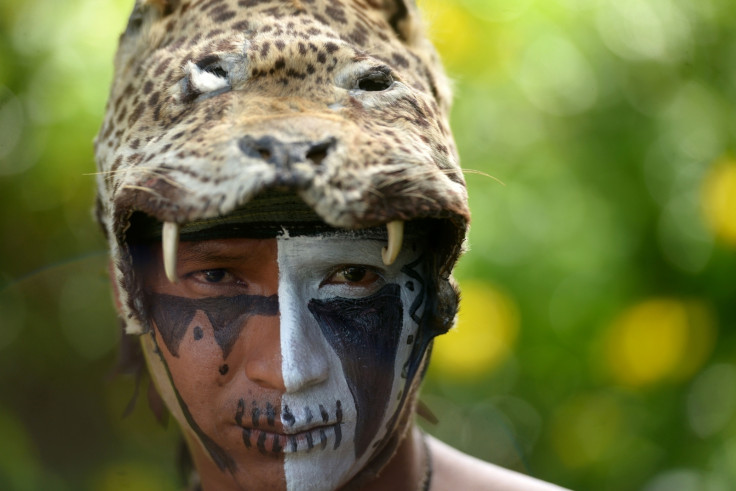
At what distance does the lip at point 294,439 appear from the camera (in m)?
1.70

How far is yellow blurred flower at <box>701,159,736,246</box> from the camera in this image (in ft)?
15.6

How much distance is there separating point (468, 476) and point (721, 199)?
3130mm

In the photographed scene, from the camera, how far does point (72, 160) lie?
4.40 metres

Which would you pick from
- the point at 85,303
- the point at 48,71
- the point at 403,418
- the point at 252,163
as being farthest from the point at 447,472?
the point at 48,71

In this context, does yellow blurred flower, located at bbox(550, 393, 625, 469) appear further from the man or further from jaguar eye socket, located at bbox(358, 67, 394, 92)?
jaguar eye socket, located at bbox(358, 67, 394, 92)

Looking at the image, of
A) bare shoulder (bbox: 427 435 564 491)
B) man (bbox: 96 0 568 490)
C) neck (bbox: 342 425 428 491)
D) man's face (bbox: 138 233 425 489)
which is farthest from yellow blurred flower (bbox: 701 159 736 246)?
man's face (bbox: 138 233 425 489)

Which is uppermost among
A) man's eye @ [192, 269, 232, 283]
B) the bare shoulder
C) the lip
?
man's eye @ [192, 269, 232, 283]

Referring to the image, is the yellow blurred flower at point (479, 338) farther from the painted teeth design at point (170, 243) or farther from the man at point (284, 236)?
the painted teeth design at point (170, 243)

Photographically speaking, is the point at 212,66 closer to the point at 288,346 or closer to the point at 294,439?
the point at 288,346

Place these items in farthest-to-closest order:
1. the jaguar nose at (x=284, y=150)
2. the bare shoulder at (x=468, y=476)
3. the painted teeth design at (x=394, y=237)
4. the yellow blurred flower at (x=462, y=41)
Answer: the yellow blurred flower at (x=462, y=41) < the bare shoulder at (x=468, y=476) < the painted teeth design at (x=394, y=237) < the jaguar nose at (x=284, y=150)

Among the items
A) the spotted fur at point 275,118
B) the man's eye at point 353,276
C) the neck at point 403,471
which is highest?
the spotted fur at point 275,118

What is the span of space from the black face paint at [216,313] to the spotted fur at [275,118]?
0.08 metres

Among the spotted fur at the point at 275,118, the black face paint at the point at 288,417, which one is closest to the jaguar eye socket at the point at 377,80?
the spotted fur at the point at 275,118

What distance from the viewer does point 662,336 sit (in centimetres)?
495
